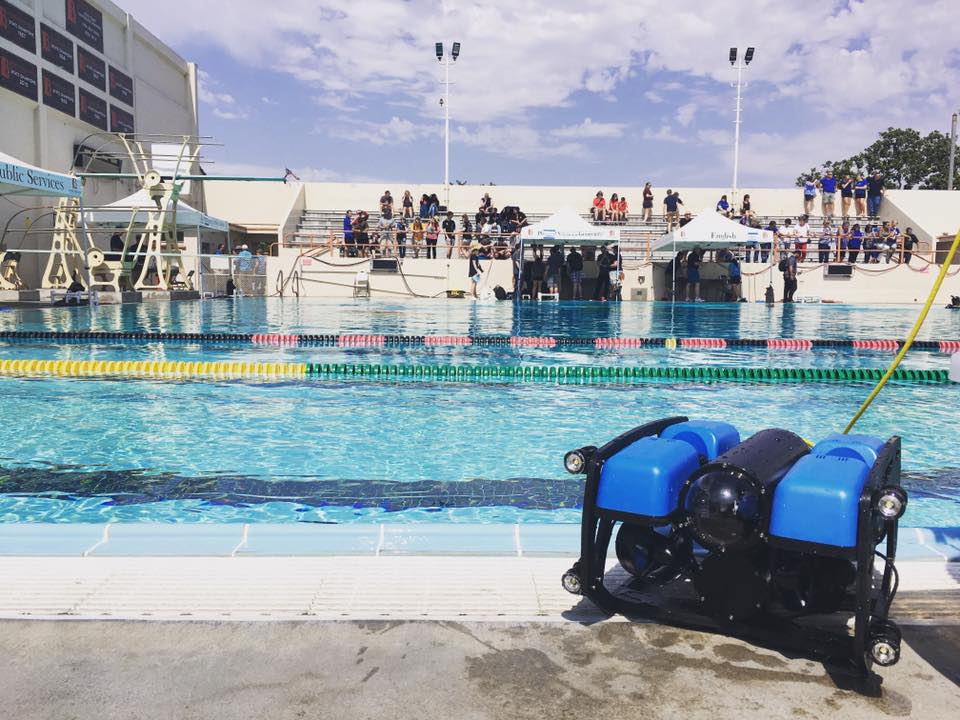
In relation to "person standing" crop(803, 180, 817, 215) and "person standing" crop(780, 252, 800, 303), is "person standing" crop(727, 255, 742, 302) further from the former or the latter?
"person standing" crop(803, 180, 817, 215)

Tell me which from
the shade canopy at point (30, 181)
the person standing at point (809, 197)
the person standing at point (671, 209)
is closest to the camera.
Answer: the shade canopy at point (30, 181)

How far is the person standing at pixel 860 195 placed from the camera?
2731cm

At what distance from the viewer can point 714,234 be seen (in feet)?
68.4

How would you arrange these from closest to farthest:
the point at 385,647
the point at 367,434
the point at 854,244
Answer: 1. the point at 385,647
2. the point at 367,434
3. the point at 854,244

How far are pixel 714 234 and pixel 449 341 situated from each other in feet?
40.7

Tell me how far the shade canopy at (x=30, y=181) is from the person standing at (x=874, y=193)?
23.8 meters

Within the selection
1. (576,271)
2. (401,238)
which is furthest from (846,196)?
(401,238)

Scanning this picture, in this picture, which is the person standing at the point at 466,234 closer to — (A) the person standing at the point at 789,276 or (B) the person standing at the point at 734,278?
(B) the person standing at the point at 734,278

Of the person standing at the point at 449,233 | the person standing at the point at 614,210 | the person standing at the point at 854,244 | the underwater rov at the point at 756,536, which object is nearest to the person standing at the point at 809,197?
the person standing at the point at 854,244

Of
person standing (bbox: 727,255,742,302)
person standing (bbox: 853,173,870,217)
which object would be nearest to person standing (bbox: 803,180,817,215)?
person standing (bbox: 853,173,870,217)

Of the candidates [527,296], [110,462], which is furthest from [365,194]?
[110,462]

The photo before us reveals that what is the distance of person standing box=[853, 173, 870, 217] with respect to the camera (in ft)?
89.6

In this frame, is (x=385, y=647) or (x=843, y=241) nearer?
(x=385, y=647)

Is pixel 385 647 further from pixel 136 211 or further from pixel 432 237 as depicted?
pixel 432 237
